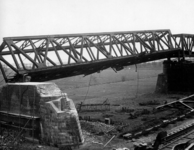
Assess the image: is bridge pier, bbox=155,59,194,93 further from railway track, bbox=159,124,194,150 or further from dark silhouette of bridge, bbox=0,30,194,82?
railway track, bbox=159,124,194,150

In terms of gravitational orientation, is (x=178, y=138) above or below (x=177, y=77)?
below

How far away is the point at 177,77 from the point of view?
2728 centimetres

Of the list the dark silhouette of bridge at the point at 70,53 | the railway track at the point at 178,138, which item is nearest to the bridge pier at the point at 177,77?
the dark silhouette of bridge at the point at 70,53

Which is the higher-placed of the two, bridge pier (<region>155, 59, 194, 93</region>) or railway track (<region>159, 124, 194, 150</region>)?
bridge pier (<region>155, 59, 194, 93</region>)

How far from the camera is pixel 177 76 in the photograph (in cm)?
2725

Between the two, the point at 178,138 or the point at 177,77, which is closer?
the point at 178,138

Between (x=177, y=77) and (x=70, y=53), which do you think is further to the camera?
(x=177, y=77)

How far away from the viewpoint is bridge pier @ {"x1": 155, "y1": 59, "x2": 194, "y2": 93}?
1041 inches

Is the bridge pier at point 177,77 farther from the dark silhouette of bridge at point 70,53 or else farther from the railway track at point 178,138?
the railway track at point 178,138

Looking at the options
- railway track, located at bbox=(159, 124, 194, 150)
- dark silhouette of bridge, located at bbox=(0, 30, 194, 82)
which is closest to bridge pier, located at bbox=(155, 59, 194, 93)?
dark silhouette of bridge, located at bbox=(0, 30, 194, 82)

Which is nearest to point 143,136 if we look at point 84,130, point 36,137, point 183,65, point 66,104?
point 84,130

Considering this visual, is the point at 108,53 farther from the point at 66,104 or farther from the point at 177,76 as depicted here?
the point at 177,76

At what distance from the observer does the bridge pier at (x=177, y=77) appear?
86.8 ft

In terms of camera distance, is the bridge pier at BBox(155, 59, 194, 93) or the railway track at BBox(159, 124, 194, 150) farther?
the bridge pier at BBox(155, 59, 194, 93)
